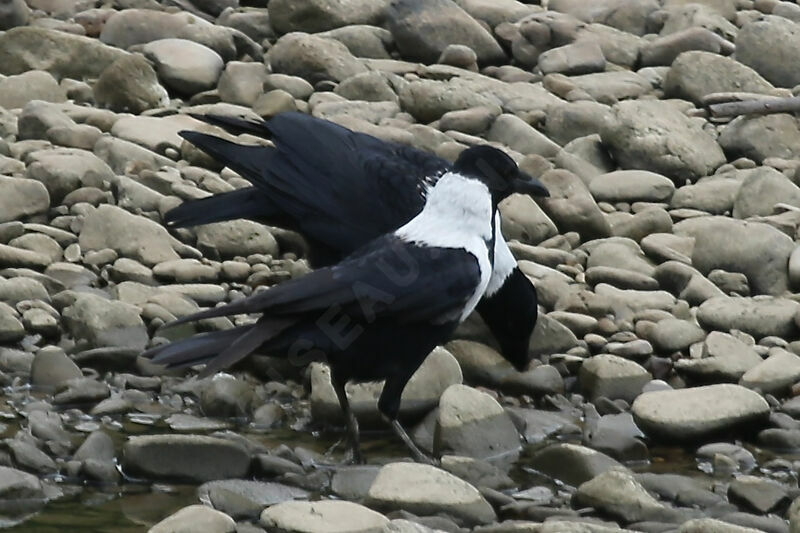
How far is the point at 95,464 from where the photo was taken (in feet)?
17.3

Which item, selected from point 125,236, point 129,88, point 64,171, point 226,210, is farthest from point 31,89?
point 226,210

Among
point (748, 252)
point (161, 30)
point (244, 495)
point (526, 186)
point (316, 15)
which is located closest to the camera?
point (244, 495)

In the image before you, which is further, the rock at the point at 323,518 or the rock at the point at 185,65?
the rock at the point at 185,65

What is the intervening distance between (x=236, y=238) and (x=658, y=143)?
2557 millimetres

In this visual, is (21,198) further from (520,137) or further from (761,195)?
(761,195)

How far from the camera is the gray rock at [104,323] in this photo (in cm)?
664

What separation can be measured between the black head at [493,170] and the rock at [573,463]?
1042 millimetres

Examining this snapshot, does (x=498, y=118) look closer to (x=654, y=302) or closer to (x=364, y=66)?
(x=364, y=66)

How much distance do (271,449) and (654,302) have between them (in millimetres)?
2222

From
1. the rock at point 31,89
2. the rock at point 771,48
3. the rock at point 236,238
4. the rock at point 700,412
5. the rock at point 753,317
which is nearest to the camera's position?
the rock at point 700,412

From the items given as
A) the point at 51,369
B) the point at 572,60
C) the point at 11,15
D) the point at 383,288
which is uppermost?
the point at 383,288

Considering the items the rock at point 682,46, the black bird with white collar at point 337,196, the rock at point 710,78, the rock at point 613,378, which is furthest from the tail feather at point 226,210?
the rock at point 682,46

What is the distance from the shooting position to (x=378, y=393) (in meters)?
6.25

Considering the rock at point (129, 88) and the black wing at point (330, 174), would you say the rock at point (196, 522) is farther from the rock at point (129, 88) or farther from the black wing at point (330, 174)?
the rock at point (129, 88)
